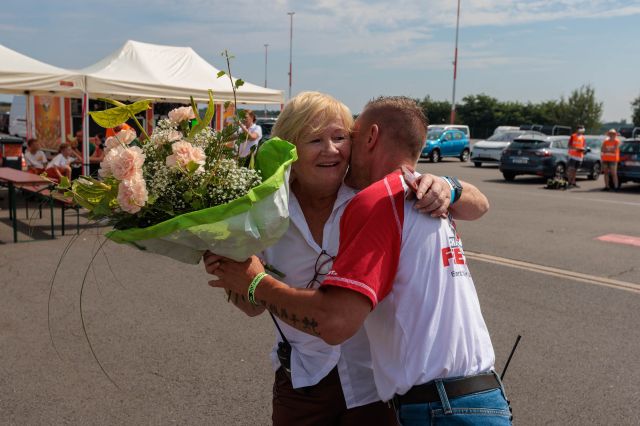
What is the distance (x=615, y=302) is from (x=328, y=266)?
5.05 m

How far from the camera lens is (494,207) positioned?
13375 millimetres

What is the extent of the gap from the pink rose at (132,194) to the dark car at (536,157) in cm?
1899

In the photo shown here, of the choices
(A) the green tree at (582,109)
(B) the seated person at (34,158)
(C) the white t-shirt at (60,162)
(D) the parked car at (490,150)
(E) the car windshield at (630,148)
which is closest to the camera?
(C) the white t-shirt at (60,162)

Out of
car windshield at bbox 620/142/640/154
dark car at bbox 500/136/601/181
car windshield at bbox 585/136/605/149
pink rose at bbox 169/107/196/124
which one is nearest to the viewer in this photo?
pink rose at bbox 169/107/196/124

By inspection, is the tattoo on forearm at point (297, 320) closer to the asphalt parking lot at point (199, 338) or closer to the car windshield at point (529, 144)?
the asphalt parking lot at point (199, 338)

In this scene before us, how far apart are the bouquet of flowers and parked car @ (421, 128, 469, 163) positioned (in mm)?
26501

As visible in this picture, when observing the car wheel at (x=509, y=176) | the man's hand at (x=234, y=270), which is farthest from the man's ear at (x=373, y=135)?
the car wheel at (x=509, y=176)

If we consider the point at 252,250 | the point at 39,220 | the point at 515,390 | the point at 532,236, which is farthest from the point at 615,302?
the point at 39,220

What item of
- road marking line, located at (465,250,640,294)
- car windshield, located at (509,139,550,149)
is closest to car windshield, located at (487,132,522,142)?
car windshield, located at (509,139,550,149)

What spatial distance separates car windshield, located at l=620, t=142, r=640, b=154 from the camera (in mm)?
18406

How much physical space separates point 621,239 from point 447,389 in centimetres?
925

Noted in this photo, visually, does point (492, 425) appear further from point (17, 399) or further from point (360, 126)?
point (17, 399)

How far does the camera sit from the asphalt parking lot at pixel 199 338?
385 cm

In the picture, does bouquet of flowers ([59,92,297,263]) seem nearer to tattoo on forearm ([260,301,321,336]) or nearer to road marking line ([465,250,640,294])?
tattoo on forearm ([260,301,321,336])
